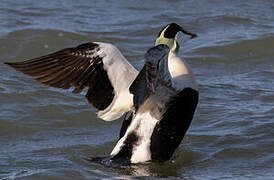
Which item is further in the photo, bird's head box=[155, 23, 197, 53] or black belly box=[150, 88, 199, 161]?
bird's head box=[155, 23, 197, 53]

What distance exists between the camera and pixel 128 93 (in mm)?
6027

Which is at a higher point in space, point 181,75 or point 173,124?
point 181,75

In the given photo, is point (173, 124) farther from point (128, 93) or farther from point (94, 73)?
point (94, 73)

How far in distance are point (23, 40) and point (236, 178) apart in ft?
19.0

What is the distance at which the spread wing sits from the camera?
595 centimetres

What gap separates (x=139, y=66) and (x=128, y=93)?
11.4 feet

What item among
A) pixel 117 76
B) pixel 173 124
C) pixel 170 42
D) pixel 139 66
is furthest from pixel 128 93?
pixel 139 66

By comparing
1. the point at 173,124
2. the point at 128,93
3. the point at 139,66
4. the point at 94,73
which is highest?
the point at 94,73

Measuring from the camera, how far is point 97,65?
605cm

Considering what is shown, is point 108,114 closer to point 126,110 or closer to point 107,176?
point 126,110

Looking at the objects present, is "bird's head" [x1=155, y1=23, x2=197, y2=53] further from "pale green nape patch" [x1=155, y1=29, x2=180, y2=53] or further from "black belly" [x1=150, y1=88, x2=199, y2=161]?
"black belly" [x1=150, y1=88, x2=199, y2=161]

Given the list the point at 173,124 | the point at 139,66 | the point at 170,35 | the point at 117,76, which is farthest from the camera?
the point at 139,66

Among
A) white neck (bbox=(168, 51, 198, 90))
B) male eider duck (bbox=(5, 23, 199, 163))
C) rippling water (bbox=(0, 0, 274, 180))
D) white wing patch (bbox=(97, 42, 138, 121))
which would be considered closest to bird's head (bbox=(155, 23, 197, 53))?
male eider duck (bbox=(5, 23, 199, 163))

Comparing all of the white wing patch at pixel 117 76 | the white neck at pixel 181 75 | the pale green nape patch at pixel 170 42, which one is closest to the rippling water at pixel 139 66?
the white wing patch at pixel 117 76
